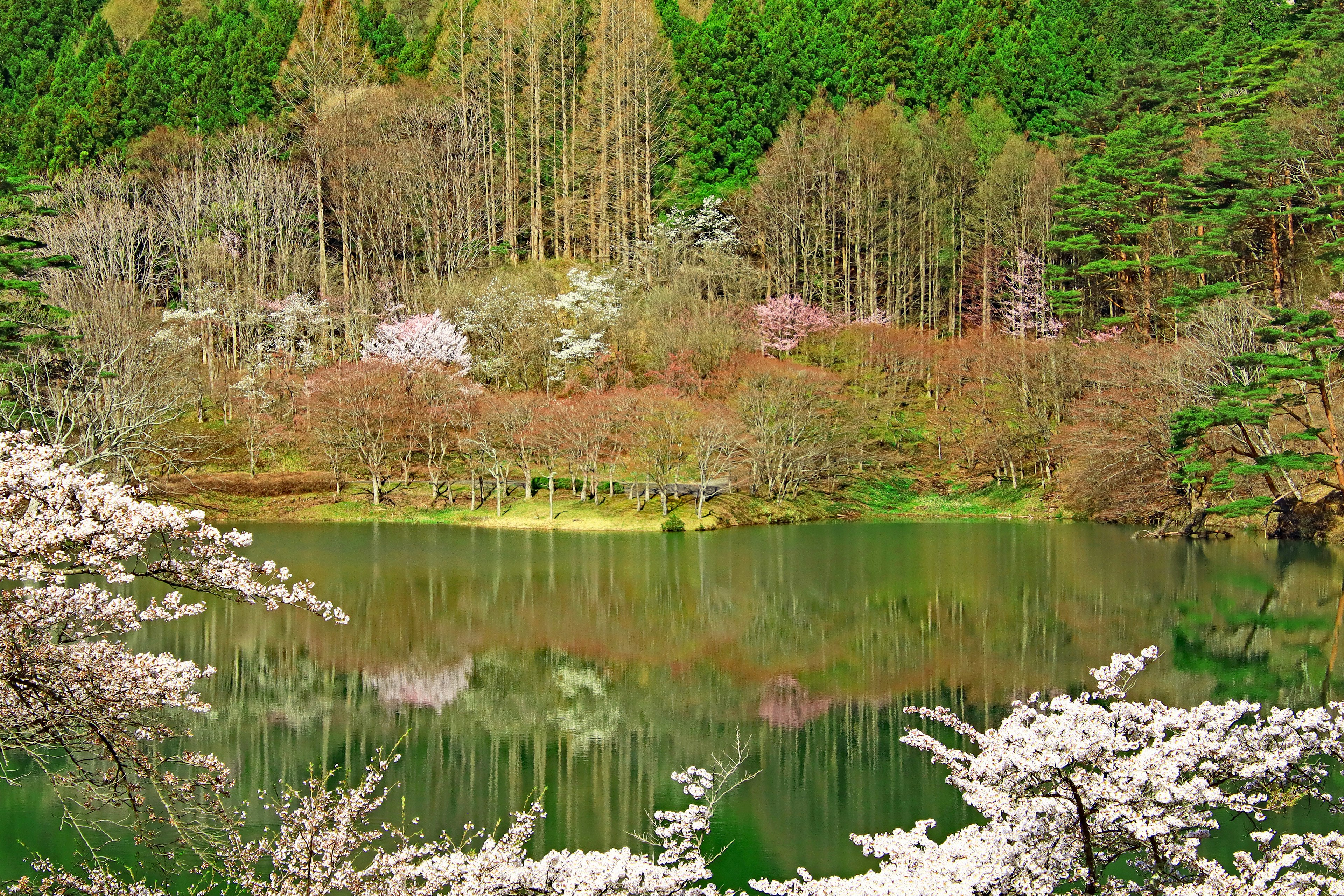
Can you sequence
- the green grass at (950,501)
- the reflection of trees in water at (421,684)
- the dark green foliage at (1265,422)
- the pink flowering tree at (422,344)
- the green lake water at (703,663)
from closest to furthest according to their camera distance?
the green lake water at (703,663)
the reflection of trees in water at (421,684)
the dark green foliage at (1265,422)
the green grass at (950,501)
the pink flowering tree at (422,344)

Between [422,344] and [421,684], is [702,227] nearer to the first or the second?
[422,344]

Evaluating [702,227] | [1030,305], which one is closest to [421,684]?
[702,227]

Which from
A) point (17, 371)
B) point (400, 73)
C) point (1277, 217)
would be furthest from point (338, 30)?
point (1277, 217)

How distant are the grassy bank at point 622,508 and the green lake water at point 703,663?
181 inches

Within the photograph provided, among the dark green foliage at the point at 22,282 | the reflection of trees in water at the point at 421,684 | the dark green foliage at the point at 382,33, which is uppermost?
the dark green foliage at the point at 382,33

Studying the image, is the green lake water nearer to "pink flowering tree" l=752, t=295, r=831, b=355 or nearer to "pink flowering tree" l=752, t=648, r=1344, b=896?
"pink flowering tree" l=752, t=648, r=1344, b=896

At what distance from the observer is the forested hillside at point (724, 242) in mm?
37156

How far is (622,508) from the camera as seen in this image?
124ft

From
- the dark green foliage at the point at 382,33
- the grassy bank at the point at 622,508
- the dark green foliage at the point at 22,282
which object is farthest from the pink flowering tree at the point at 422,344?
the dark green foliage at the point at 382,33

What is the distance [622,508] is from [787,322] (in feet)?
47.2

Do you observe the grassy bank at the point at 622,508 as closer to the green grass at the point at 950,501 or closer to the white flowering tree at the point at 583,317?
the green grass at the point at 950,501

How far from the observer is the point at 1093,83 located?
59.2 metres

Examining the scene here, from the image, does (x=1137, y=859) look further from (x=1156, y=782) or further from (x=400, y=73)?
(x=400, y=73)

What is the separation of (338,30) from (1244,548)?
47.2m
